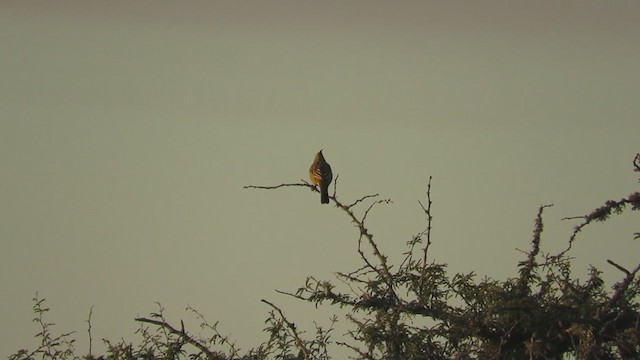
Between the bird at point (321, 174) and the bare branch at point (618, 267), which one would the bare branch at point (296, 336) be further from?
the bird at point (321, 174)

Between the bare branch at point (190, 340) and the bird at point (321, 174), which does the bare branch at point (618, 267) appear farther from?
the bird at point (321, 174)

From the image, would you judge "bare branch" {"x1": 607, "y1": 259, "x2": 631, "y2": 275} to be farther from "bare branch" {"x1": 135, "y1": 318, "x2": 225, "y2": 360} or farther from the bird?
the bird

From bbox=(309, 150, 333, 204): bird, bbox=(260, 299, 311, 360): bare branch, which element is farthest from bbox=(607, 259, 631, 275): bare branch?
bbox=(309, 150, 333, 204): bird

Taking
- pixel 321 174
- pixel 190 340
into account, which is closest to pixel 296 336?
pixel 190 340

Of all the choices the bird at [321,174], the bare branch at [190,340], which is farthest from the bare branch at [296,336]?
the bird at [321,174]

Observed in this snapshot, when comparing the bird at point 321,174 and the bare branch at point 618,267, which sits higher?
the bird at point 321,174

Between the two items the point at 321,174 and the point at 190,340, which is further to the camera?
the point at 321,174

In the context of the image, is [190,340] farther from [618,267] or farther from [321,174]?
[321,174]

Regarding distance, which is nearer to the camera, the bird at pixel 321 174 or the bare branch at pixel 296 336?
the bare branch at pixel 296 336

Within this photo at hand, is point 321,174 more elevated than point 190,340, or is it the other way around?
point 321,174

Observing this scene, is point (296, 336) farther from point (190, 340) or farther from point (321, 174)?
point (321, 174)

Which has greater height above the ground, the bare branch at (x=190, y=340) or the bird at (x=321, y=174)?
the bird at (x=321, y=174)

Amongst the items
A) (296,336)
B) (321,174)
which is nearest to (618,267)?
(296,336)

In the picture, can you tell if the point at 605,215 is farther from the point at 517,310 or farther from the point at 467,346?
the point at 467,346
